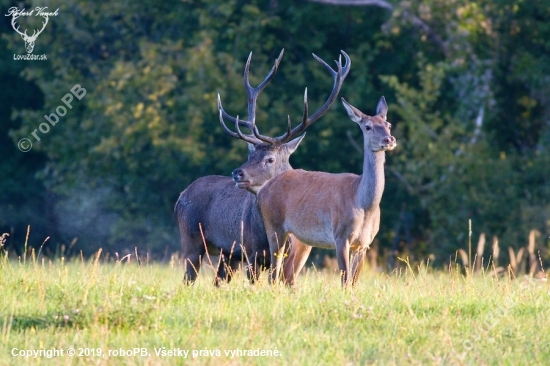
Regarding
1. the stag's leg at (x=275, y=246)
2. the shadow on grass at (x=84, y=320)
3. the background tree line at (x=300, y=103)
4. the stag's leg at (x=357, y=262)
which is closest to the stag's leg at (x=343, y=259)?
the stag's leg at (x=357, y=262)

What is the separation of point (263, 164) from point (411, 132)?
A: 946 centimetres

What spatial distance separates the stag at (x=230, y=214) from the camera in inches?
362

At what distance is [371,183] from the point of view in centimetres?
835

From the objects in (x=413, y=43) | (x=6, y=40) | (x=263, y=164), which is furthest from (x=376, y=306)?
(x=6, y=40)

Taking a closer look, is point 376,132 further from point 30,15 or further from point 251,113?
point 30,15

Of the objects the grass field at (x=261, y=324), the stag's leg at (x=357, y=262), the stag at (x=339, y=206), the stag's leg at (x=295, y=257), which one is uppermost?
the stag at (x=339, y=206)

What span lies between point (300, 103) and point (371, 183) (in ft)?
38.1

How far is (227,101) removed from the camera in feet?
65.6

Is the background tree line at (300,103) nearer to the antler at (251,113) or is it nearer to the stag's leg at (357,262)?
the antler at (251,113)

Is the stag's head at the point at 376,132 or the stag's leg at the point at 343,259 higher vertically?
the stag's head at the point at 376,132

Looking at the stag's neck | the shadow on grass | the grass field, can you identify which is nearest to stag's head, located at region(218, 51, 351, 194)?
the stag's neck

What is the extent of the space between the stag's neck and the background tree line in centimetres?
854

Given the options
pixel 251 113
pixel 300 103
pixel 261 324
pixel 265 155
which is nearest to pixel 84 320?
pixel 261 324

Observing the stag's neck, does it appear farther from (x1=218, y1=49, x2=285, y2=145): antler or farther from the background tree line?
the background tree line
